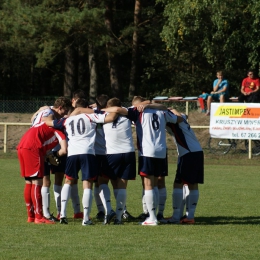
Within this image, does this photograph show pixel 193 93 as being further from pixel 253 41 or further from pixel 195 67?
pixel 253 41

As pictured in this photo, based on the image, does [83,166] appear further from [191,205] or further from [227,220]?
[227,220]

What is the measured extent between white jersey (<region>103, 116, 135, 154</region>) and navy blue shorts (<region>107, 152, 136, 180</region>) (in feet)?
0.24

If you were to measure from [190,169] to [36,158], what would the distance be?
88.8 inches

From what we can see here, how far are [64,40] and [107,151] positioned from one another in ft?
80.9

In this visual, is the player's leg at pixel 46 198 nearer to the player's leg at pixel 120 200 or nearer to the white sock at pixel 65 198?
the white sock at pixel 65 198

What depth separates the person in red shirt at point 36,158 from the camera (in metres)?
11.2

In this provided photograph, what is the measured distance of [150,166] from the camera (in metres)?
11.1

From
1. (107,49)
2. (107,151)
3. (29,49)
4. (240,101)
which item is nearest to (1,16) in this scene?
(29,49)

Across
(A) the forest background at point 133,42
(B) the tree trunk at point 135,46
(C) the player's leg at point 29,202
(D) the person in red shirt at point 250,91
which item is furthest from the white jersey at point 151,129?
(B) the tree trunk at point 135,46

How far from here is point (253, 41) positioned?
3412 centimetres

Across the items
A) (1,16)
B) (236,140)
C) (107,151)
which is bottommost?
(236,140)

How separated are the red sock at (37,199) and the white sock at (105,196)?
0.96 meters

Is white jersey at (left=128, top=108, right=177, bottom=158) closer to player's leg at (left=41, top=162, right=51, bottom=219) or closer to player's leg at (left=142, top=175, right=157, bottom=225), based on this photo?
player's leg at (left=142, top=175, right=157, bottom=225)

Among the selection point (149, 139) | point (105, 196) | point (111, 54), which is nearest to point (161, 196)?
point (105, 196)
